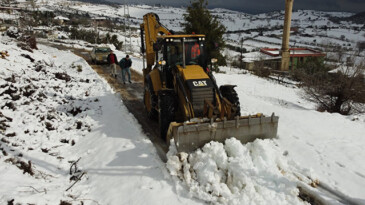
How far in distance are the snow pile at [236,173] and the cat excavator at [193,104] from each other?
293 mm

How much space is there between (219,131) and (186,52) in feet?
9.21

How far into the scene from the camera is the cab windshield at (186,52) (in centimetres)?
739

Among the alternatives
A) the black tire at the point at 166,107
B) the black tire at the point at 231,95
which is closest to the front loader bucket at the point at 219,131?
the black tire at the point at 166,107

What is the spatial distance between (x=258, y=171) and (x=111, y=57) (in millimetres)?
12208

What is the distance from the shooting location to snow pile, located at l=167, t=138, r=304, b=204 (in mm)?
4543

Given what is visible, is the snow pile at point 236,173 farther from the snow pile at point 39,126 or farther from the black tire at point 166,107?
the snow pile at point 39,126

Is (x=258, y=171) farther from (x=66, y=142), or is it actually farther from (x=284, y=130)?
(x=66, y=142)

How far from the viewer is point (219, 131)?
18.6ft

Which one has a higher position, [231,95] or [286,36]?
[286,36]

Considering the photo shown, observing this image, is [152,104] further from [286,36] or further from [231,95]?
[286,36]

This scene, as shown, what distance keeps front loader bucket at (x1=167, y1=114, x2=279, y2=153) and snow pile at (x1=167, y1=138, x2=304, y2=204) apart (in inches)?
6.9

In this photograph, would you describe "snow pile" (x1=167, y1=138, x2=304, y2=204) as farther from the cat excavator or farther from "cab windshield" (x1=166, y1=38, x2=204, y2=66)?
"cab windshield" (x1=166, y1=38, x2=204, y2=66)

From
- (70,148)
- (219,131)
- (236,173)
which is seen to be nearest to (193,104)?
(219,131)

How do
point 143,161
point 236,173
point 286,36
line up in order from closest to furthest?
point 236,173 → point 143,161 → point 286,36
